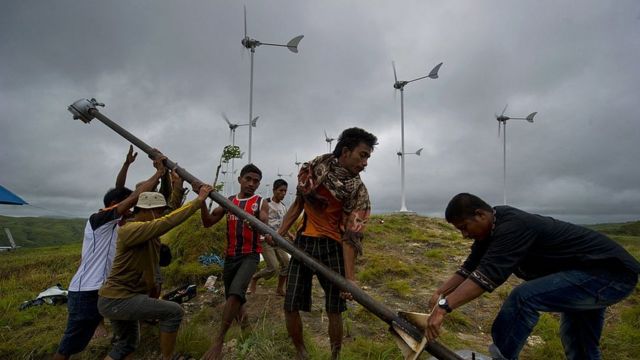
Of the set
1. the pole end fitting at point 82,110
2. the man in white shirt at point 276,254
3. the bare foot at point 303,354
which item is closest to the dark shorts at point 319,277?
the bare foot at point 303,354

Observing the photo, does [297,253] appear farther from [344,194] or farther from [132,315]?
[132,315]

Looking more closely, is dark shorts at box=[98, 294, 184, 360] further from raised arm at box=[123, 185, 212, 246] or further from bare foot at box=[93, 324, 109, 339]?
bare foot at box=[93, 324, 109, 339]

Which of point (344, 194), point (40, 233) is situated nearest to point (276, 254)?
point (344, 194)

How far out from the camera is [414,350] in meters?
2.65

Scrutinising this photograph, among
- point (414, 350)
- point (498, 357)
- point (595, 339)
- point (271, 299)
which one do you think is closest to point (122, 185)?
point (271, 299)

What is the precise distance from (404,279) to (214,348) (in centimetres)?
536

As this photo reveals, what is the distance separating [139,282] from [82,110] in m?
2.55

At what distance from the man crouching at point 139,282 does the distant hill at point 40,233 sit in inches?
5120

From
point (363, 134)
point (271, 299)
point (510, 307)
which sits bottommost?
point (271, 299)

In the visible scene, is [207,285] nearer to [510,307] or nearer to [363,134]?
[363,134]

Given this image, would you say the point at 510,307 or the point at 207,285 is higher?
the point at 510,307

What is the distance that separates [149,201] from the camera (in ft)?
12.6

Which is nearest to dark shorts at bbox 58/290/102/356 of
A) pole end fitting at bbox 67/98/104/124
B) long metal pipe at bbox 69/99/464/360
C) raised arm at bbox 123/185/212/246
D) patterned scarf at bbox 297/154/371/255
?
raised arm at bbox 123/185/212/246

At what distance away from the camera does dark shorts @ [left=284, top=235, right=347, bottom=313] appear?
3428mm
